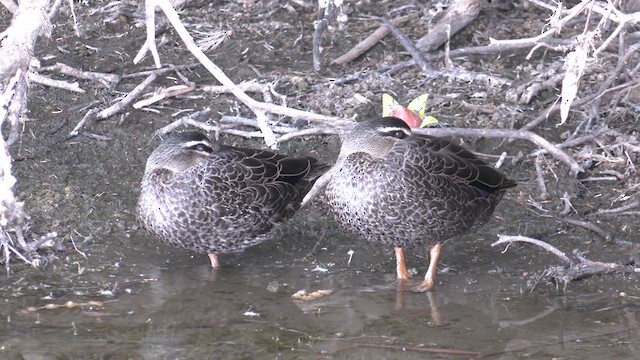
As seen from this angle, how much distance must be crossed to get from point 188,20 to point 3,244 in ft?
12.2

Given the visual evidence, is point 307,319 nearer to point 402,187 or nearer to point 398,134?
point 402,187

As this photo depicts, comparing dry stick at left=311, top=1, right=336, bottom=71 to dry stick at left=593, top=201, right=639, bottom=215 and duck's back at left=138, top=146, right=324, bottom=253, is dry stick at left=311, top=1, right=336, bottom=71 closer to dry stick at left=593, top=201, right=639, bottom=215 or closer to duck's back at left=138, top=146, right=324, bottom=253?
duck's back at left=138, top=146, right=324, bottom=253

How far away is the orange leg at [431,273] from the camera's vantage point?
6832 millimetres

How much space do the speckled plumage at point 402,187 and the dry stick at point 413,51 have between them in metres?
1.80

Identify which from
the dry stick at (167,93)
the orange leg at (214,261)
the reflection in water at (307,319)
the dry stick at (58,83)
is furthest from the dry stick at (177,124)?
the reflection in water at (307,319)

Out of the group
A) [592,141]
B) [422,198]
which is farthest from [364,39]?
[422,198]

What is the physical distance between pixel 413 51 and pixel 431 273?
270 centimetres

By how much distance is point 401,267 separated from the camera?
706 cm

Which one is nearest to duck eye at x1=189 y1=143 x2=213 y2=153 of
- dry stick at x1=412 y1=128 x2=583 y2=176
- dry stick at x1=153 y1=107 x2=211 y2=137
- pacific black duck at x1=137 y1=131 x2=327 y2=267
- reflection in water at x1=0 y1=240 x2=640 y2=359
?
pacific black duck at x1=137 y1=131 x2=327 y2=267

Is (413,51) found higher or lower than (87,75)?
lower

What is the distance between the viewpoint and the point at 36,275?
7066mm

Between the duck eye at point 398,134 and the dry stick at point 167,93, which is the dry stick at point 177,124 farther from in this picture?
the duck eye at point 398,134

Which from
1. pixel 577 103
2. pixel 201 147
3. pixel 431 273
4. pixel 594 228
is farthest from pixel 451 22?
pixel 431 273

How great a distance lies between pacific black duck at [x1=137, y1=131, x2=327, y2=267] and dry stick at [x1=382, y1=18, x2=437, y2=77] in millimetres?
1895
